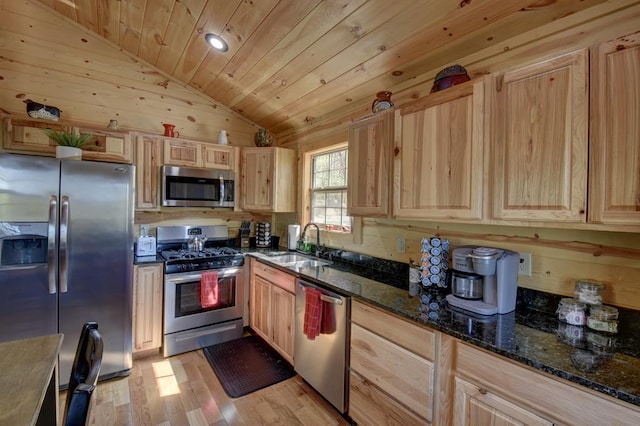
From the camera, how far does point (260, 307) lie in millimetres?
3033

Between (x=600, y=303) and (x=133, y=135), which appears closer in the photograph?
(x=600, y=303)

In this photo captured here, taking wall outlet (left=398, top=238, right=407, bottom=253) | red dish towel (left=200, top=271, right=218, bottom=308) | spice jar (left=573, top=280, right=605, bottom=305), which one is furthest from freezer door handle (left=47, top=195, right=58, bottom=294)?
spice jar (left=573, top=280, right=605, bottom=305)

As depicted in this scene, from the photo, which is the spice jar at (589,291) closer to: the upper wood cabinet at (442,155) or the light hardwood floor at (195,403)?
the upper wood cabinet at (442,155)

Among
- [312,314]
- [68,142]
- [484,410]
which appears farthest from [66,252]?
[484,410]

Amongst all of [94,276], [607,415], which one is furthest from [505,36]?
[94,276]

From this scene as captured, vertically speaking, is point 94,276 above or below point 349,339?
above

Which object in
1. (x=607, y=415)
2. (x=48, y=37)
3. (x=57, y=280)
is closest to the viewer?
(x=607, y=415)

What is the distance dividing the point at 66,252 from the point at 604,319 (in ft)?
10.6

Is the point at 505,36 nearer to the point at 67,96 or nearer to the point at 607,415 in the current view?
the point at 607,415

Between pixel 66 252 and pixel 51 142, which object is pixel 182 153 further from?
pixel 66 252

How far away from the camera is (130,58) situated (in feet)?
10.7

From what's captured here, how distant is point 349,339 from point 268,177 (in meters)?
2.16

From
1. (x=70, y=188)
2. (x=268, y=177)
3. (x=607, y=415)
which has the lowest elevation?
(x=607, y=415)

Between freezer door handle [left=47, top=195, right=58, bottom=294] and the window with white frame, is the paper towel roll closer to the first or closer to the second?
the window with white frame
